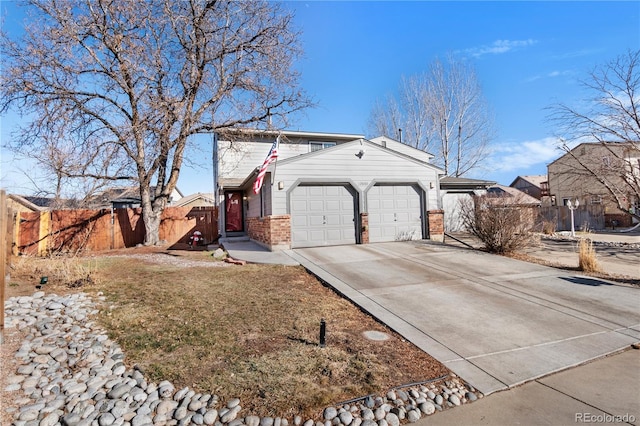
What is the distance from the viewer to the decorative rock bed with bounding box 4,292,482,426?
2.38 meters

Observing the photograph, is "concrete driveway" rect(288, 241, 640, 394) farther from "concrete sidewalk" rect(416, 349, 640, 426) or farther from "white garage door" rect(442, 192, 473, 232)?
"white garage door" rect(442, 192, 473, 232)

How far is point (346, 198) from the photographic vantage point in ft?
36.3

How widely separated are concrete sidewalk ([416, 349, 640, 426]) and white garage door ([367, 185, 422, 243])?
821cm

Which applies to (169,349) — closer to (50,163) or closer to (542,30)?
(542,30)

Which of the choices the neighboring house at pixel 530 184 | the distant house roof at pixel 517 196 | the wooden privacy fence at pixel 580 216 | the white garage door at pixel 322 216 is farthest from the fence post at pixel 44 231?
the neighboring house at pixel 530 184

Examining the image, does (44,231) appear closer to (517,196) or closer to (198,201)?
(517,196)

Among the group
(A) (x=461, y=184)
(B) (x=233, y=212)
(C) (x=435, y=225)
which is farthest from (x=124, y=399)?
(A) (x=461, y=184)

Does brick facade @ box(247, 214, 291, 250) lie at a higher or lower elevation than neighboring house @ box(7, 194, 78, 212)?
lower

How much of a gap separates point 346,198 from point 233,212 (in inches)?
305

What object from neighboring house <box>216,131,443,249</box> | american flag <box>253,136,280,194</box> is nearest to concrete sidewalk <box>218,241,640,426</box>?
neighboring house <box>216,131,443,249</box>

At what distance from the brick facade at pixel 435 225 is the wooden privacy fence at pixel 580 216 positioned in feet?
47.7

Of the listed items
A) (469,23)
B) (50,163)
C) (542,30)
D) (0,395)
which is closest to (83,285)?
(0,395)

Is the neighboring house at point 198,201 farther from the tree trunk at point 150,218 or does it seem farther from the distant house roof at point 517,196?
the distant house roof at point 517,196

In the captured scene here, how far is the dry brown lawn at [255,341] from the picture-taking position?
9.05ft
